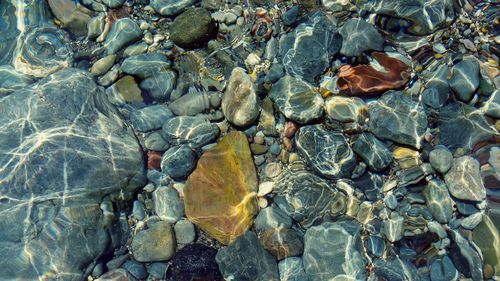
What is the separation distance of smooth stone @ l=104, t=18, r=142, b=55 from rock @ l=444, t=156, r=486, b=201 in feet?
14.5

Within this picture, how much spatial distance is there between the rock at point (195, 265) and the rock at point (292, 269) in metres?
0.71

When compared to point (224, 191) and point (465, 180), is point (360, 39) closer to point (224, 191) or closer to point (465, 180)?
point (465, 180)

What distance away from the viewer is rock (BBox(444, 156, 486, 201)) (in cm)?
473

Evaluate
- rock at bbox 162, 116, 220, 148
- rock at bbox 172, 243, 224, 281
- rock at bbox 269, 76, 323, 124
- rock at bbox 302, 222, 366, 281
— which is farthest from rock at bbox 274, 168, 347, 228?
rock at bbox 162, 116, 220, 148

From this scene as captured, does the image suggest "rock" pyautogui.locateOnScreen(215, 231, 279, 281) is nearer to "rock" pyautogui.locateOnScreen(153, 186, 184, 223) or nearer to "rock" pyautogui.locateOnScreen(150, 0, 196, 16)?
"rock" pyautogui.locateOnScreen(153, 186, 184, 223)

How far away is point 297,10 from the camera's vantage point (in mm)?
5637

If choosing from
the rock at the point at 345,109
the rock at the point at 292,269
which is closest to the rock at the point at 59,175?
the rock at the point at 292,269

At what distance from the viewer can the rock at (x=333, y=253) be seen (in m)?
4.57

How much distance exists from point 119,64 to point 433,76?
417 centimetres

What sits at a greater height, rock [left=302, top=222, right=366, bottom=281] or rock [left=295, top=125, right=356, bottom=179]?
rock [left=295, top=125, right=356, bottom=179]

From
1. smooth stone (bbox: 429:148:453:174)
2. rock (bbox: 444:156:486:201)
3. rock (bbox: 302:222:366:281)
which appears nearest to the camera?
rock (bbox: 302:222:366:281)

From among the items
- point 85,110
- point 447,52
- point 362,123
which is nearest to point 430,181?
point 362,123

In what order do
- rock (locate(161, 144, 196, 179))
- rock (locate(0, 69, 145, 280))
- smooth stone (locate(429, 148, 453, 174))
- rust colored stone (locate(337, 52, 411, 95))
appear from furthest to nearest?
rust colored stone (locate(337, 52, 411, 95))
rock (locate(161, 144, 196, 179))
smooth stone (locate(429, 148, 453, 174))
rock (locate(0, 69, 145, 280))

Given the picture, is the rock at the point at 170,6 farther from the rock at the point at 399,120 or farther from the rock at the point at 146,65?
the rock at the point at 399,120
